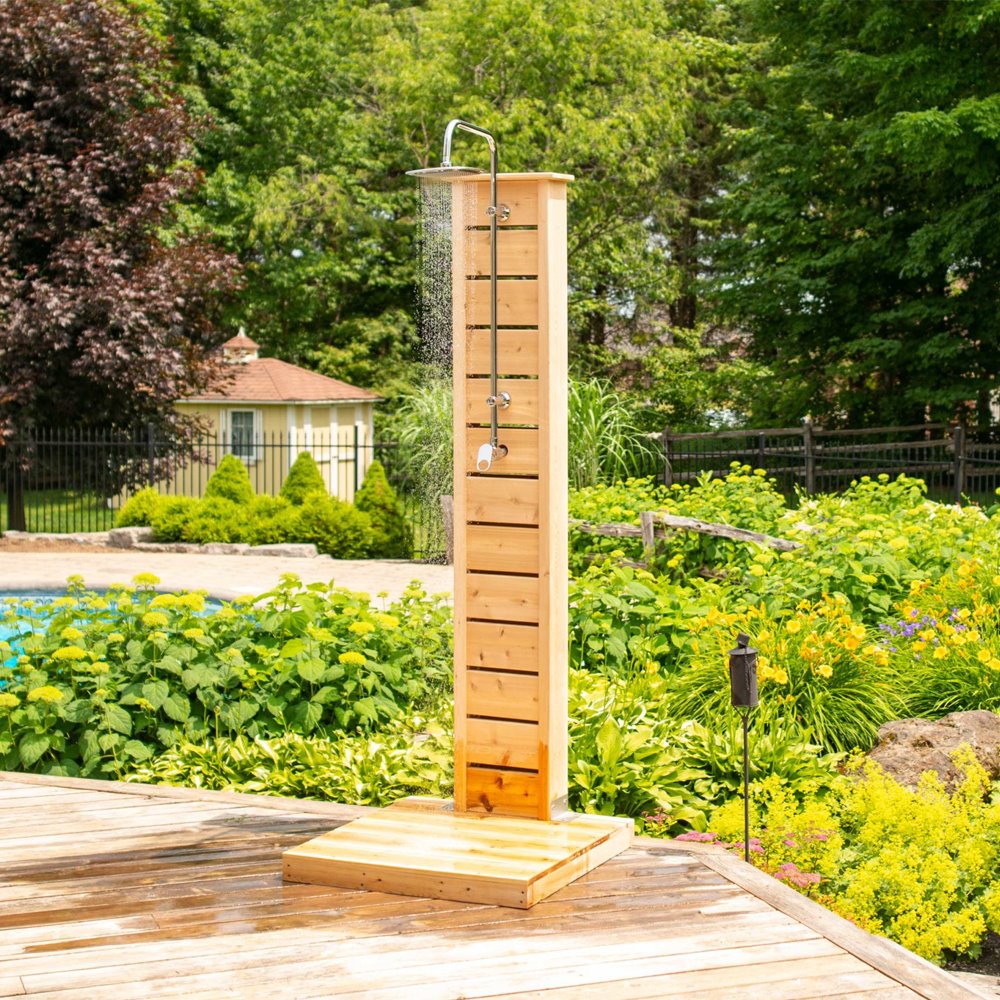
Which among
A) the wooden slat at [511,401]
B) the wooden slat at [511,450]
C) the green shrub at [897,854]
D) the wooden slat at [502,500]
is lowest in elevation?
the green shrub at [897,854]

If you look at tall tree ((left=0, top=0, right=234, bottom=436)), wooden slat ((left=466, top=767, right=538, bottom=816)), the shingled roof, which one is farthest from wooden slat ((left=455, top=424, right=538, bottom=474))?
the shingled roof

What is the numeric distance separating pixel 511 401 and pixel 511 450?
158 millimetres

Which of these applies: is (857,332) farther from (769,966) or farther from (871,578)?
(769,966)

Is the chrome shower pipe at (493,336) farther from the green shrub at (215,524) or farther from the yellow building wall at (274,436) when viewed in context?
the yellow building wall at (274,436)

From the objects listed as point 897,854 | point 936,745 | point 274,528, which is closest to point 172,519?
point 274,528

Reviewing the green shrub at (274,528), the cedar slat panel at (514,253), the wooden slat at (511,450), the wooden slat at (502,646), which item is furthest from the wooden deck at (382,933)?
the green shrub at (274,528)

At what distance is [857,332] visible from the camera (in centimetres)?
2111

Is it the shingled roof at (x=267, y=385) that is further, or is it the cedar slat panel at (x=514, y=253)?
the shingled roof at (x=267, y=385)

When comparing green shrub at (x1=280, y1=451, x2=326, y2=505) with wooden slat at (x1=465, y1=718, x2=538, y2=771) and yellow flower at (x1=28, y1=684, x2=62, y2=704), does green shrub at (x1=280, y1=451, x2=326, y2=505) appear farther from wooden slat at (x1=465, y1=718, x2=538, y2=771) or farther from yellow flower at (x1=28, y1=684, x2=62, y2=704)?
wooden slat at (x1=465, y1=718, x2=538, y2=771)

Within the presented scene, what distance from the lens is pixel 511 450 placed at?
4340mm

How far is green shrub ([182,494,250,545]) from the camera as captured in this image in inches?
636

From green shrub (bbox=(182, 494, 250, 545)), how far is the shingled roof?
16.2 feet

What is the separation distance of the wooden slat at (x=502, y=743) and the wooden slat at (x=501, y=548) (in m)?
0.50

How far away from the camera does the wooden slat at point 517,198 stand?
4.27 meters
